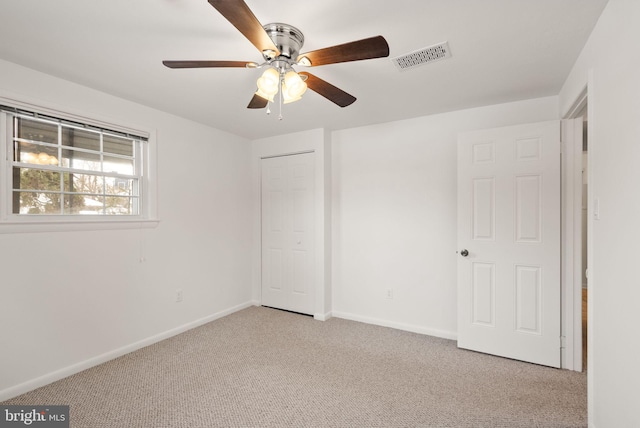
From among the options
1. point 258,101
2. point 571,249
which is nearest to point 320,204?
point 258,101

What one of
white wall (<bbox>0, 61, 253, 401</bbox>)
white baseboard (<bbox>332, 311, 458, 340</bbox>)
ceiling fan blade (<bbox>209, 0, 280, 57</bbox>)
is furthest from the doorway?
white wall (<bbox>0, 61, 253, 401</bbox>)

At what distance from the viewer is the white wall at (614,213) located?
1.27 metres

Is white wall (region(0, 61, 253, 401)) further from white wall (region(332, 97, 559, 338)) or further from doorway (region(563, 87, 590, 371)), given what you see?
doorway (region(563, 87, 590, 371))

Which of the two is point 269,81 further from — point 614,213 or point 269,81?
point 614,213

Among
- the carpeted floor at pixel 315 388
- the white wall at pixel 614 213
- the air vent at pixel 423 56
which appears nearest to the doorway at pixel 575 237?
the carpeted floor at pixel 315 388

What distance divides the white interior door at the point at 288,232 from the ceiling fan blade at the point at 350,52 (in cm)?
217

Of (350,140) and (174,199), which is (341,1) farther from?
(174,199)

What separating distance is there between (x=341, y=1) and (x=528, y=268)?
98.3 inches

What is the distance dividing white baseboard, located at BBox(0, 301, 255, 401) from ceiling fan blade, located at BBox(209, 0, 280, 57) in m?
2.76

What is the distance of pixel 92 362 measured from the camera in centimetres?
252

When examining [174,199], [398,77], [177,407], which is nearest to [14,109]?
[174,199]

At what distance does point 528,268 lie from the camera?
2596mm

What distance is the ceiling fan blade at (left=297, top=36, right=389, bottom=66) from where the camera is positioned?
4.47 feet

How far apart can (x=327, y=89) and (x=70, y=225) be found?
2245 mm
